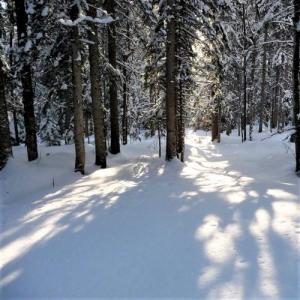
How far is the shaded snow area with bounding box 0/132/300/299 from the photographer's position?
4637mm

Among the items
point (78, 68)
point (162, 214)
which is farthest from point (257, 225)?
point (78, 68)

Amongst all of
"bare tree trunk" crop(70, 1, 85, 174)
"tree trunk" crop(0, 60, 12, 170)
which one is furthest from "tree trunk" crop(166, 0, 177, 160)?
"tree trunk" crop(0, 60, 12, 170)

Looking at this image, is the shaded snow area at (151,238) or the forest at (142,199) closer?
the shaded snow area at (151,238)

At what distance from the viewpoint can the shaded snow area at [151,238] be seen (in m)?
4.64

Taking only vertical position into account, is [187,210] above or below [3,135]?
below

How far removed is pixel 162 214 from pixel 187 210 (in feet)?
1.75

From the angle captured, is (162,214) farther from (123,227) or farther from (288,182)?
(288,182)

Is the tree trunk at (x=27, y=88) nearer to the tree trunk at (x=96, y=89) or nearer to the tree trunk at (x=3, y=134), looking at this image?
the tree trunk at (x=3, y=134)

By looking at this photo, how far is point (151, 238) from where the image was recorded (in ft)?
20.4

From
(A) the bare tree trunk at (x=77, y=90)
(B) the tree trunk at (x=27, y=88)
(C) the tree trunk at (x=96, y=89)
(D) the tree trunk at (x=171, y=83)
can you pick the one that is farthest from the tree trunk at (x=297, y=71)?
(B) the tree trunk at (x=27, y=88)

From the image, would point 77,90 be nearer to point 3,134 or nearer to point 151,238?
point 3,134

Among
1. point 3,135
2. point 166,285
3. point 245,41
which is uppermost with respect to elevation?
A: point 245,41

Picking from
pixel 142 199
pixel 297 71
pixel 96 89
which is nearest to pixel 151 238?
pixel 142 199

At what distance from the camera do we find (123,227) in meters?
6.89
